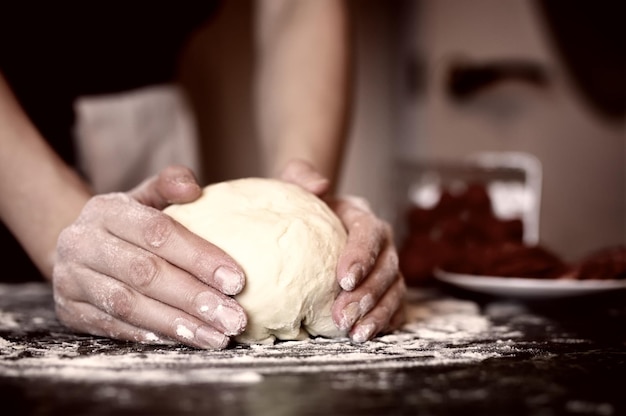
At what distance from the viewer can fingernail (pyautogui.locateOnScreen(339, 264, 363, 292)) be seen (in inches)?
38.1

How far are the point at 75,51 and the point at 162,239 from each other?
99cm

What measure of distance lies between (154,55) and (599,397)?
1502 millimetres

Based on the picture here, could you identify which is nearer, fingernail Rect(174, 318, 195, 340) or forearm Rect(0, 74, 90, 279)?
fingernail Rect(174, 318, 195, 340)

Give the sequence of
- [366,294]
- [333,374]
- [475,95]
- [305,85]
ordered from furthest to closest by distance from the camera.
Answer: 1. [475,95]
2. [305,85]
3. [366,294]
4. [333,374]

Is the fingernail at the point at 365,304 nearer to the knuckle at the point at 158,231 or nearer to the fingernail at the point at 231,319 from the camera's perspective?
the fingernail at the point at 231,319

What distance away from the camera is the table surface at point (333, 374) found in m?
0.67

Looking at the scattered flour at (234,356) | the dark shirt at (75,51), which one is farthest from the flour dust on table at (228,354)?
the dark shirt at (75,51)

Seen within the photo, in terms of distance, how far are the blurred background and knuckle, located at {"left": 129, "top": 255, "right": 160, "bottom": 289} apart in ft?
6.97

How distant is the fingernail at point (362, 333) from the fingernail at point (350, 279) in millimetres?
58

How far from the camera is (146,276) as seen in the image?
93cm

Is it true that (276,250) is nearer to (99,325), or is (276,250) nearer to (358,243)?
(358,243)

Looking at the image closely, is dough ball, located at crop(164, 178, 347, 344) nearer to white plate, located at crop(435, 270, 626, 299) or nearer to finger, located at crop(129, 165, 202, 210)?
finger, located at crop(129, 165, 202, 210)

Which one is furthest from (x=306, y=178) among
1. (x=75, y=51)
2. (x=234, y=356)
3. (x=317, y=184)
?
(x=75, y=51)

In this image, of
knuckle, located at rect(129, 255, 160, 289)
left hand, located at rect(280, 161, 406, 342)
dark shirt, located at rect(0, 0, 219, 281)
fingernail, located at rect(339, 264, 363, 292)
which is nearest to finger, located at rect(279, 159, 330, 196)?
left hand, located at rect(280, 161, 406, 342)
